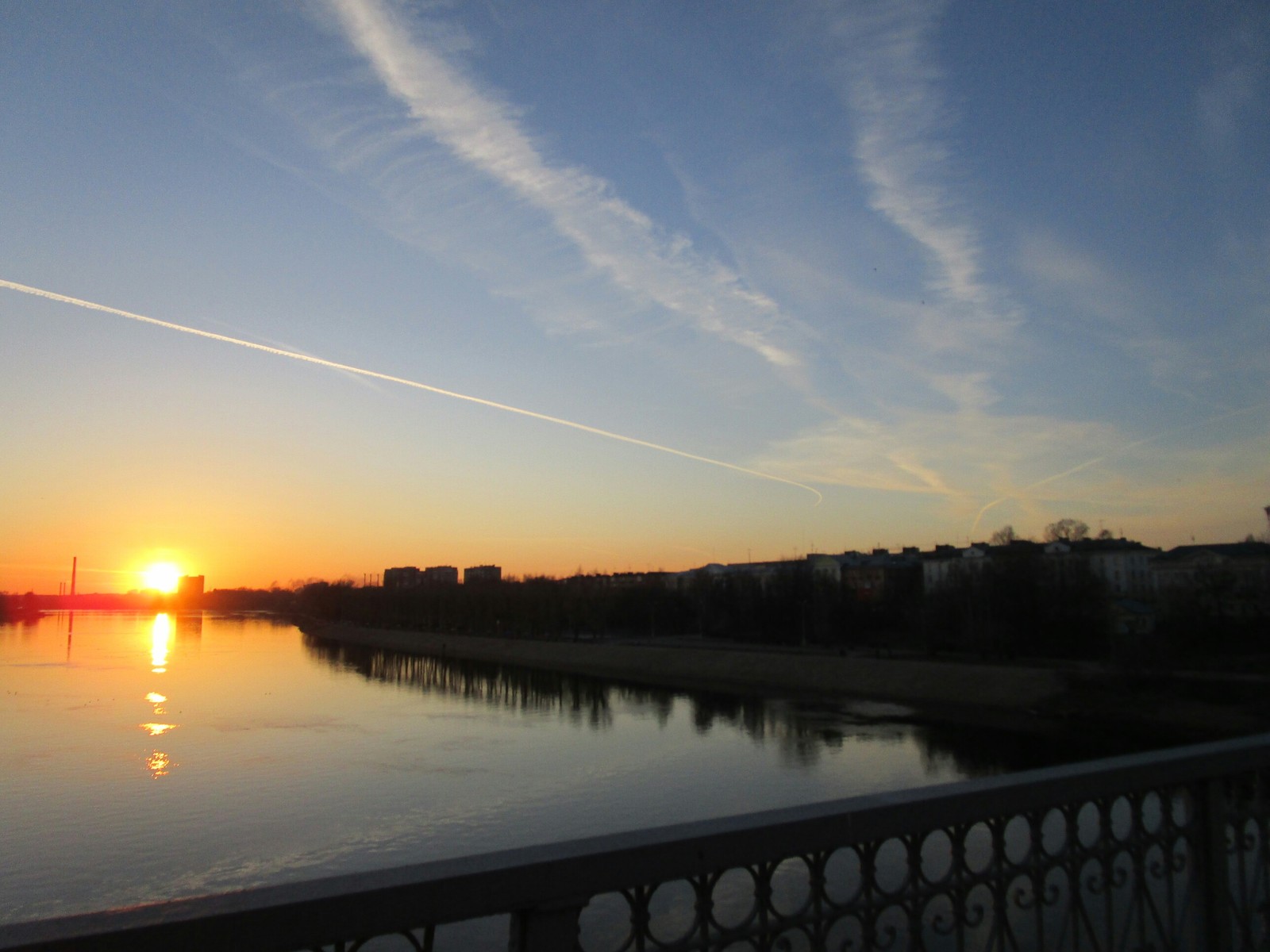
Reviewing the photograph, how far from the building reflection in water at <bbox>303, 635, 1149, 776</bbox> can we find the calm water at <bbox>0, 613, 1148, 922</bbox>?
193 mm

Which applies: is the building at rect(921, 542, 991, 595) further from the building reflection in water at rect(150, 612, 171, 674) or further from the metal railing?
the metal railing

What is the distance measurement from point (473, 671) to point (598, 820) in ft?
135

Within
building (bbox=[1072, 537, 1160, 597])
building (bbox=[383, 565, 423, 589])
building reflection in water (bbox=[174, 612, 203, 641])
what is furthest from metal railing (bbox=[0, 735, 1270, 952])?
building (bbox=[383, 565, 423, 589])

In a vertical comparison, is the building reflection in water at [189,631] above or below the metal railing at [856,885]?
below

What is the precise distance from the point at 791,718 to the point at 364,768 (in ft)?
57.9

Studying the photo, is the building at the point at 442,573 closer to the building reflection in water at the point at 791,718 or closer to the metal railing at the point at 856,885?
the building reflection in water at the point at 791,718

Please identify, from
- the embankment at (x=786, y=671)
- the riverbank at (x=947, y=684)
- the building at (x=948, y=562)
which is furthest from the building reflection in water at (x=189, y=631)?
the building at (x=948, y=562)

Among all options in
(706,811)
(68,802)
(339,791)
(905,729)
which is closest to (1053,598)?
(905,729)

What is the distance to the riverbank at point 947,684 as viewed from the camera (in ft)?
101

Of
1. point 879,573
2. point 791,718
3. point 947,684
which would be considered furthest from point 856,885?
point 879,573

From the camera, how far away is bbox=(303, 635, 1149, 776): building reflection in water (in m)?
27.9

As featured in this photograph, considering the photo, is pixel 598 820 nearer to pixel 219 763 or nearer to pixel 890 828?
pixel 219 763

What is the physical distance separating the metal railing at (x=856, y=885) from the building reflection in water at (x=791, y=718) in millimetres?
23433

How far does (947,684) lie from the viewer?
128 feet
